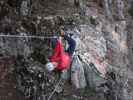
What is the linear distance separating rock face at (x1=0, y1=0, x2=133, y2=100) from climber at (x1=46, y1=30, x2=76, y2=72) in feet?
1.59

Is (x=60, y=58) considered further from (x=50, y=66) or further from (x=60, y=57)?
(x=50, y=66)

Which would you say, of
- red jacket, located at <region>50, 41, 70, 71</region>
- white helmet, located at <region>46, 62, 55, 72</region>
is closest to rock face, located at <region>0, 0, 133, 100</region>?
white helmet, located at <region>46, 62, 55, 72</region>

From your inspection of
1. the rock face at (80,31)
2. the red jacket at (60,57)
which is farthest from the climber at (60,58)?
the rock face at (80,31)

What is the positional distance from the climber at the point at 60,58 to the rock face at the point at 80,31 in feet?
1.59

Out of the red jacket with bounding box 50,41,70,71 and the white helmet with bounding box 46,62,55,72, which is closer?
the red jacket with bounding box 50,41,70,71

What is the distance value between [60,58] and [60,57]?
3 centimetres

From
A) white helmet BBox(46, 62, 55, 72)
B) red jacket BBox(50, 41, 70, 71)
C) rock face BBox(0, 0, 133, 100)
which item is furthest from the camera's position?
rock face BBox(0, 0, 133, 100)

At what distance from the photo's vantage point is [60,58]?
34.8 ft

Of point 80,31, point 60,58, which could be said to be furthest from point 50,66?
point 80,31

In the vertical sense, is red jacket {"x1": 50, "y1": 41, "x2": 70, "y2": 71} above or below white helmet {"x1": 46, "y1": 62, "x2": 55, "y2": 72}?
above

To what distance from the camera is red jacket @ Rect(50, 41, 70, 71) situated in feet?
35.0

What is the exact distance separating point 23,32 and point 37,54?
0.70 metres

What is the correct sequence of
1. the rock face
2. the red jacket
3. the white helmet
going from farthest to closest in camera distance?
the rock face
the white helmet
the red jacket

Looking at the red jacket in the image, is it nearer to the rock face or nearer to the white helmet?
the white helmet
